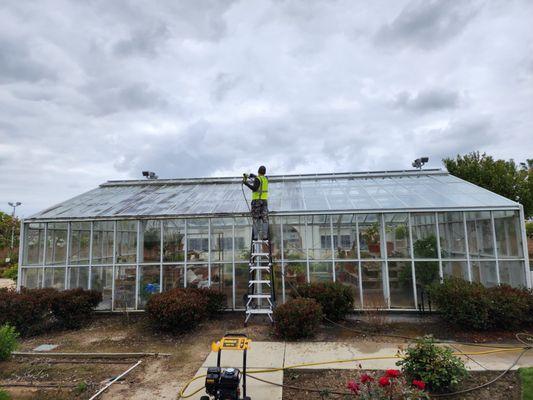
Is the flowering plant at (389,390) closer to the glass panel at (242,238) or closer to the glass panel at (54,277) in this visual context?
the glass panel at (242,238)

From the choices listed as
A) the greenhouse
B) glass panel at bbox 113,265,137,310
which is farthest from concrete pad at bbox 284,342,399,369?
glass panel at bbox 113,265,137,310

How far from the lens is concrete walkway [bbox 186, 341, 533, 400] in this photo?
200 inches

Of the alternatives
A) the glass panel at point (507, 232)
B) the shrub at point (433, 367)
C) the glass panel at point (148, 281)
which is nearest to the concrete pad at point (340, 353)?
the shrub at point (433, 367)

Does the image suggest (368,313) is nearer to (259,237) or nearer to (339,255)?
(339,255)

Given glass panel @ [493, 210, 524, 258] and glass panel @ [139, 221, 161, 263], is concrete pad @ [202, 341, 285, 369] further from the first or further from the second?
glass panel @ [493, 210, 524, 258]

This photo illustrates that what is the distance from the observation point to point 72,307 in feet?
26.6

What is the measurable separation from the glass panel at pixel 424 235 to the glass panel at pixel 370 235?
1.04 m

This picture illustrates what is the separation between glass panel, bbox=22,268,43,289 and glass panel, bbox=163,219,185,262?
4205 millimetres

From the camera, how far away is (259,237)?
27.9 ft

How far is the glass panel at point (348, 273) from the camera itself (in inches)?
354

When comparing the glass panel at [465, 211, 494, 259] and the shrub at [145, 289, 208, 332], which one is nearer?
the shrub at [145, 289, 208, 332]

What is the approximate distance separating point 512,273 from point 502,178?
10320 millimetres

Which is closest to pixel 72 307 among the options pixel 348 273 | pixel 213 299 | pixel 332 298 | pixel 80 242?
pixel 80 242

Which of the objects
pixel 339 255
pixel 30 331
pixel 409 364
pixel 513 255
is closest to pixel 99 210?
pixel 30 331
